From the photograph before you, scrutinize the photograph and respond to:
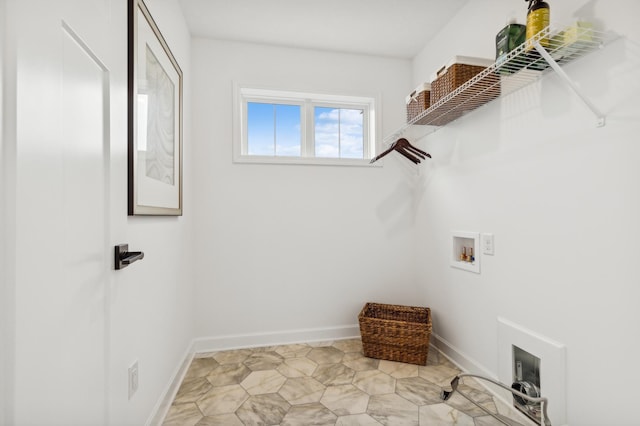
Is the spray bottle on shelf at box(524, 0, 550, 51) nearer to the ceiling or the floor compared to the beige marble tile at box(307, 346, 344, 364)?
nearer to the ceiling

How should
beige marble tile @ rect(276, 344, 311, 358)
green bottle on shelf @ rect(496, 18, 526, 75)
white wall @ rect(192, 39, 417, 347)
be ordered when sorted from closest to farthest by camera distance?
green bottle on shelf @ rect(496, 18, 526, 75), beige marble tile @ rect(276, 344, 311, 358), white wall @ rect(192, 39, 417, 347)

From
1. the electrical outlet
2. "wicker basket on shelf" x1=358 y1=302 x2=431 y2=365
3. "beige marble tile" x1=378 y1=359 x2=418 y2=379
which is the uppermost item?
the electrical outlet

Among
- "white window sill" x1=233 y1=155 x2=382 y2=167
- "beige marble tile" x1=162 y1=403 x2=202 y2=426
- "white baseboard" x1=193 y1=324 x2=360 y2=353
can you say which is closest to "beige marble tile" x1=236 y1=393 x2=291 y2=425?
"beige marble tile" x1=162 y1=403 x2=202 y2=426

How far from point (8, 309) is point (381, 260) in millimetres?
2287

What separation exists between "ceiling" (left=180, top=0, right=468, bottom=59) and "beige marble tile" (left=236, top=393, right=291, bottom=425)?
2316 millimetres

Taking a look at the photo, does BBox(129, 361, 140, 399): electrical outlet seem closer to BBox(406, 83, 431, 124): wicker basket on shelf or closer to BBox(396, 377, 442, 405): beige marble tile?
BBox(396, 377, 442, 405): beige marble tile

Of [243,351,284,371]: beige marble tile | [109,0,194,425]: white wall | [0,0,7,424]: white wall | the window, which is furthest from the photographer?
the window

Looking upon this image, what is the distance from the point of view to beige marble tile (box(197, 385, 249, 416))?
1.58m

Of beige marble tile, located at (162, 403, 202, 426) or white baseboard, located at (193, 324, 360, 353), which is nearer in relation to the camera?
beige marble tile, located at (162, 403, 202, 426)

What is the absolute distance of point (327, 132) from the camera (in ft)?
8.66

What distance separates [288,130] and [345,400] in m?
1.96

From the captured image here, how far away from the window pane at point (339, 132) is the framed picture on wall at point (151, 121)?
1155 mm

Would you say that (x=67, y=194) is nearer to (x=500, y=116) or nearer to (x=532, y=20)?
(x=532, y=20)

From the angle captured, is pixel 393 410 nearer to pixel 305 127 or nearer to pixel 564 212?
pixel 564 212
